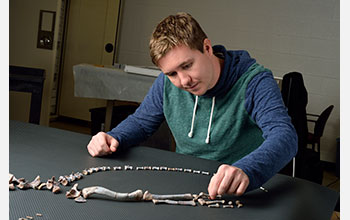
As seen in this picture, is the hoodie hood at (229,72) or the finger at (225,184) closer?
the finger at (225,184)

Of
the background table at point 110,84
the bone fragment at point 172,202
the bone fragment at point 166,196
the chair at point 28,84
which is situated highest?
the bone fragment at point 166,196

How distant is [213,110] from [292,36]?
3.96 meters

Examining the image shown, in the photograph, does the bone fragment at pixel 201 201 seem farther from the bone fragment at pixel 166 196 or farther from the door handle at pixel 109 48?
the door handle at pixel 109 48

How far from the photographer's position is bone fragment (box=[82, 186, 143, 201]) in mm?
1006

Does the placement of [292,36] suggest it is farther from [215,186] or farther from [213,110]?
[215,186]

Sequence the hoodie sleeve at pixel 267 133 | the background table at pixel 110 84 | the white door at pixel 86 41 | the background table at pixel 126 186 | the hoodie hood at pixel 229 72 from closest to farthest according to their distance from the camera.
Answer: the background table at pixel 126 186 → the hoodie sleeve at pixel 267 133 → the hoodie hood at pixel 229 72 → the background table at pixel 110 84 → the white door at pixel 86 41

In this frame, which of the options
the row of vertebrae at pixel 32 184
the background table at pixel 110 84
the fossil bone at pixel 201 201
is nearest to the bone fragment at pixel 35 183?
the row of vertebrae at pixel 32 184

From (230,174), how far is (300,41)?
4.56m

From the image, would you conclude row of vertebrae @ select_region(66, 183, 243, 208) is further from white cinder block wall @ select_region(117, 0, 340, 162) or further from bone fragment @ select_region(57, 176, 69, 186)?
white cinder block wall @ select_region(117, 0, 340, 162)

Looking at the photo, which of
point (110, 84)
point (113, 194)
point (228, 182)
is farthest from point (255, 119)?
point (110, 84)

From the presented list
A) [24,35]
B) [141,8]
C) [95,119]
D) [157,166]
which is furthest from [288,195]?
[141,8]

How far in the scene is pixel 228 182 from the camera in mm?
1091

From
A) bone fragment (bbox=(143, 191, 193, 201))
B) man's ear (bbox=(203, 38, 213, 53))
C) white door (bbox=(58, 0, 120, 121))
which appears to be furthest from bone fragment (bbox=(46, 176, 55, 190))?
white door (bbox=(58, 0, 120, 121))

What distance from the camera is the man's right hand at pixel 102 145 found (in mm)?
1392
